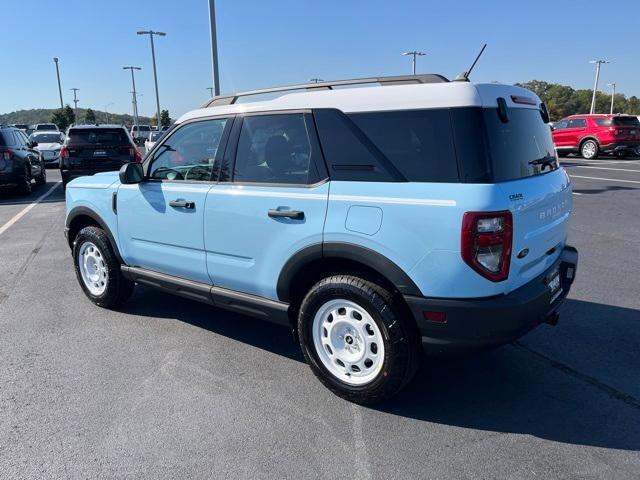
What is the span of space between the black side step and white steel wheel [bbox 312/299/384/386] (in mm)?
314

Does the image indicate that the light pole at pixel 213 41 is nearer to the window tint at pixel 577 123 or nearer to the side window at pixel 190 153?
the side window at pixel 190 153

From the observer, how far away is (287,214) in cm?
329

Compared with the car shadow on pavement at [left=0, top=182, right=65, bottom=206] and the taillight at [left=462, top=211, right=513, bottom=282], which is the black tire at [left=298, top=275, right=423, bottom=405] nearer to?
the taillight at [left=462, top=211, right=513, bottom=282]

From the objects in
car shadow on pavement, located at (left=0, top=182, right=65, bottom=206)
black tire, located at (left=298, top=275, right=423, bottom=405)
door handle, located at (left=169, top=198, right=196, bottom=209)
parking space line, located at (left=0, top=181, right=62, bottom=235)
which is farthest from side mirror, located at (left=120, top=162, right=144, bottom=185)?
car shadow on pavement, located at (left=0, top=182, right=65, bottom=206)

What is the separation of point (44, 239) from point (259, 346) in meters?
5.59

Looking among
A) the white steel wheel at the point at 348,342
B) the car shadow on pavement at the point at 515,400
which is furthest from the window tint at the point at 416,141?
the car shadow on pavement at the point at 515,400

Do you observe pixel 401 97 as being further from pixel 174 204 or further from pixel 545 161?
pixel 174 204

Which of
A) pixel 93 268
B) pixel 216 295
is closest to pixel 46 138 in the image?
pixel 93 268

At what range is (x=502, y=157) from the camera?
284 centimetres

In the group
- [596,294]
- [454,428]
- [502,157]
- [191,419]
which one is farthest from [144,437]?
[596,294]

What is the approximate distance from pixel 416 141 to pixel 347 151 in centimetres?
45

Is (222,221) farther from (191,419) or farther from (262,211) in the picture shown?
(191,419)

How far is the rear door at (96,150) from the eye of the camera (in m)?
12.7

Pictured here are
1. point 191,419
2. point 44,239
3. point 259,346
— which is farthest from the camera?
point 44,239
